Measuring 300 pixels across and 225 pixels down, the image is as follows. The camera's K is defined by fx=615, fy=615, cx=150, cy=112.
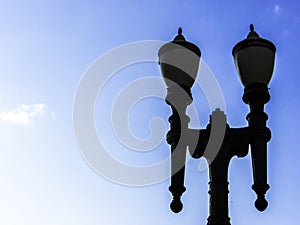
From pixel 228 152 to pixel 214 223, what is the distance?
0.65 metres

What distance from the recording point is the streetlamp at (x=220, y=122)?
16.8 feet

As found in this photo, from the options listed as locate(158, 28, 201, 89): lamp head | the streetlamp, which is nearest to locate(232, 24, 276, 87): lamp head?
the streetlamp

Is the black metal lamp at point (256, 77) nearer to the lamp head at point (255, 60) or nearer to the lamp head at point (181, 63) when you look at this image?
the lamp head at point (255, 60)

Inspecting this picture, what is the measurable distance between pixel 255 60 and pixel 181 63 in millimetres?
665

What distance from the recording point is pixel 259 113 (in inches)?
210

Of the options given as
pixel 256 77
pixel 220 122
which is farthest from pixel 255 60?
pixel 220 122

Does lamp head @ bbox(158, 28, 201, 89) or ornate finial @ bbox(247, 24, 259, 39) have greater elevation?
ornate finial @ bbox(247, 24, 259, 39)

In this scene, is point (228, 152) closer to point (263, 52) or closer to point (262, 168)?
point (262, 168)

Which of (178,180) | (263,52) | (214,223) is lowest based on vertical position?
(214,223)

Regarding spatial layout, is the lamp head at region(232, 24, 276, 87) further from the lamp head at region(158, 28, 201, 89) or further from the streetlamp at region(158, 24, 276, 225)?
the lamp head at region(158, 28, 201, 89)

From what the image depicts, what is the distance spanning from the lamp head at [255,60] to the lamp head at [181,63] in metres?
0.39

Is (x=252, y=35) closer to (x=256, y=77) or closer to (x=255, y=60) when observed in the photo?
(x=255, y=60)

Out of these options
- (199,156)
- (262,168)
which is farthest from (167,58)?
(262,168)

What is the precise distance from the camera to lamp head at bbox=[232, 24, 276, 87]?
17.8ft
